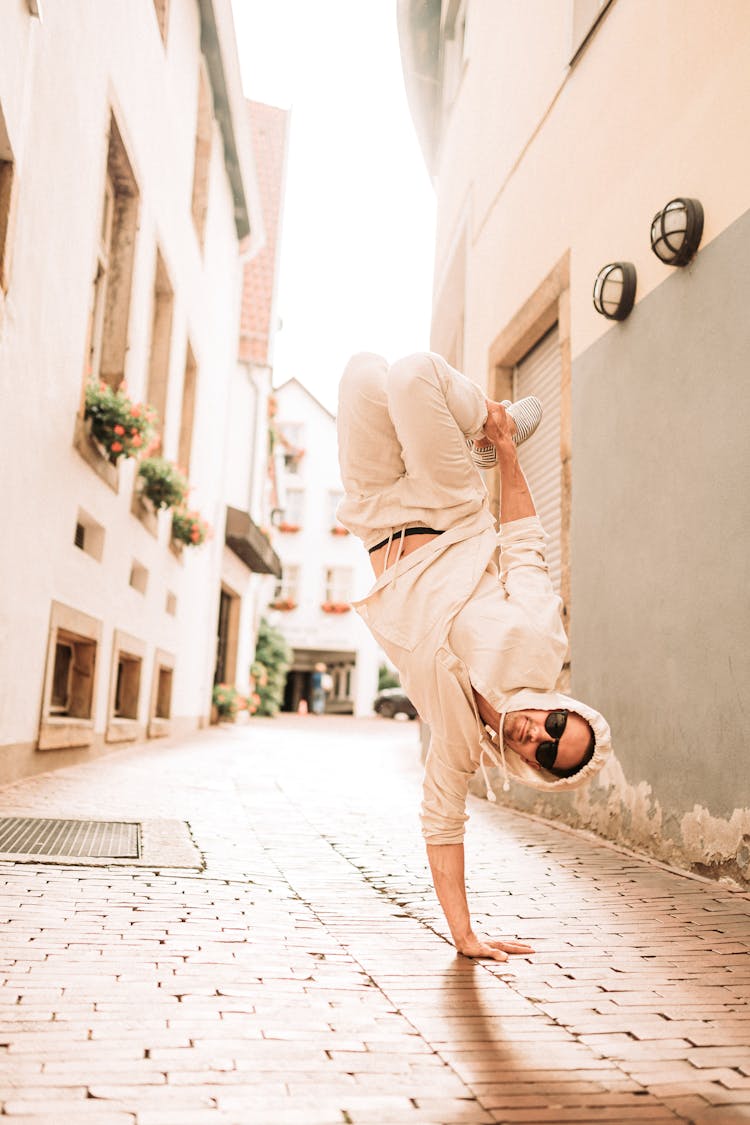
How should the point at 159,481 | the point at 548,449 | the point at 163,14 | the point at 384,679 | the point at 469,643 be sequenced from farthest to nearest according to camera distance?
the point at 384,679, the point at 163,14, the point at 159,481, the point at 548,449, the point at 469,643

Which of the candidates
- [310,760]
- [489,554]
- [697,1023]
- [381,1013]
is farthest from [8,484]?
[310,760]

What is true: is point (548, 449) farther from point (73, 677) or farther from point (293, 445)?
point (293, 445)

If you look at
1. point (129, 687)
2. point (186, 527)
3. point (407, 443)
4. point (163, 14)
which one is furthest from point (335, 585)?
point (407, 443)

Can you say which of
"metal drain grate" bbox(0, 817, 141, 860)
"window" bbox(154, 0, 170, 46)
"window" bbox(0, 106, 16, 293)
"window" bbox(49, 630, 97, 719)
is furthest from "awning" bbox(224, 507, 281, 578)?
"metal drain grate" bbox(0, 817, 141, 860)

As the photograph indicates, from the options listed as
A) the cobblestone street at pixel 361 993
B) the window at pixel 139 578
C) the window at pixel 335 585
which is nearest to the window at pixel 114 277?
the window at pixel 139 578

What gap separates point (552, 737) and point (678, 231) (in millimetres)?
2879

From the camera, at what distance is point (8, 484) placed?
19.5 feet

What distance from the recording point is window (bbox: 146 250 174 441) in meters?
11.6

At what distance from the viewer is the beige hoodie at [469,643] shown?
2896 mm

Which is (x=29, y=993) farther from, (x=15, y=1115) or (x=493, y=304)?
(x=493, y=304)

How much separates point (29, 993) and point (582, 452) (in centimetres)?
461

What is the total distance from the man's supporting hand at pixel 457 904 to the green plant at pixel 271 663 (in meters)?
24.9

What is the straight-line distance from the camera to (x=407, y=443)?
307 cm

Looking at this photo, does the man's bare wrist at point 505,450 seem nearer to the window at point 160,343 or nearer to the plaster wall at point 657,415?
the plaster wall at point 657,415
